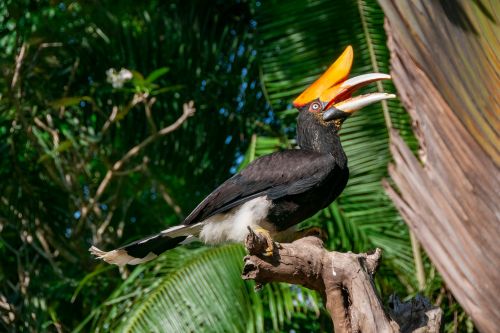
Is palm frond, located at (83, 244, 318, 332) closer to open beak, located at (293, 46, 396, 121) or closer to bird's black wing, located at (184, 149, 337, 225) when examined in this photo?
bird's black wing, located at (184, 149, 337, 225)

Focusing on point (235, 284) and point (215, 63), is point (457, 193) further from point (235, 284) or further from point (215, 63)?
point (215, 63)

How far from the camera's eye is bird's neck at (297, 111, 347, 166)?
4.18 meters

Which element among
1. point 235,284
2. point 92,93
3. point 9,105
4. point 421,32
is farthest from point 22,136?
point 421,32

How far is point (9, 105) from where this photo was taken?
604 centimetres

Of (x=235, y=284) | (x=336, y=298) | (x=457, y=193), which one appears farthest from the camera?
(x=235, y=284)

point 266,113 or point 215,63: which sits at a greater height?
point 215,63

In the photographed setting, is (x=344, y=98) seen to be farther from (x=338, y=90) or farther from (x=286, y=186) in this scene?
(x=286, y=186)

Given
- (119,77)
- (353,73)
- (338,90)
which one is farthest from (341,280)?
(119,77)

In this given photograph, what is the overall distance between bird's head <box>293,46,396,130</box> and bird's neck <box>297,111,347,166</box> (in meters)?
0.03

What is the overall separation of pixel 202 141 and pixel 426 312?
13.2ft

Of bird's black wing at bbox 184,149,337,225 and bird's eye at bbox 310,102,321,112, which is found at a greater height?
bird's eye at bbox 310,102,321,112

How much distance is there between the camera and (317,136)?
4.26m

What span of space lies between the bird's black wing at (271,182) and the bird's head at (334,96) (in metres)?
0.29

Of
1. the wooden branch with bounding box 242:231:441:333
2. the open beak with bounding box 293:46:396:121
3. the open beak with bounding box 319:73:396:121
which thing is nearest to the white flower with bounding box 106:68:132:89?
the open beak with bounding box 293:46:396:121
